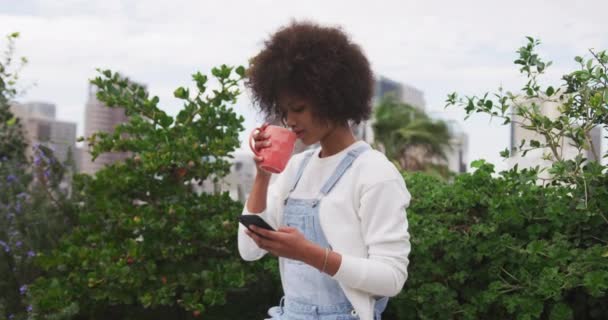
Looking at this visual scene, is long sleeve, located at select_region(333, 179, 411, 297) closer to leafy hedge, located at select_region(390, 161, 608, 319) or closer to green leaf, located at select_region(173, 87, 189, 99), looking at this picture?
A: leafy hedge, located at select_region(390, 161, 608, 319)

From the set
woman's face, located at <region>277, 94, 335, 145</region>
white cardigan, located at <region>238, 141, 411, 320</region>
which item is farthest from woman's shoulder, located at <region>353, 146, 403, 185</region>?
woman's face, located at <region>277, 94, 335, 145</region>

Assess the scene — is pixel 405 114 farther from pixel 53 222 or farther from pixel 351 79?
pixel 351 79

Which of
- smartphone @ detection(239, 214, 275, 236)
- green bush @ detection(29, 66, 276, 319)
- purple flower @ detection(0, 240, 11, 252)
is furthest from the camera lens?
purple flower @ detection(0, 240, 11, 252)

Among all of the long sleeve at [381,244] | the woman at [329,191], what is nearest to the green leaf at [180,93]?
the woman at [329,191]

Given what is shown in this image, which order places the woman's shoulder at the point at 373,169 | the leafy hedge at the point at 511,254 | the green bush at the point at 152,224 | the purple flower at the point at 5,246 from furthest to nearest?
the purple flower at the point at 5,246 → the green bush at the point at 152,224 → the leafy hedge at the point at 511,254 → the woman's shoulder at the point at 373,169

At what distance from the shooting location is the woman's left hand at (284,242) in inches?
53.1

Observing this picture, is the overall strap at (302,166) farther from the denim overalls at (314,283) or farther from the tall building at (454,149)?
the tall building at (454,149)

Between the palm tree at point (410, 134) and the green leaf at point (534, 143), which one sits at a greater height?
the palm tree at point (410, 134)

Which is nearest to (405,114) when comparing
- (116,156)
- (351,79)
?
(116,156)

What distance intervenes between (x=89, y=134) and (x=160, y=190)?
522 millimetres

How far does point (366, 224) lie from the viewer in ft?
4.90

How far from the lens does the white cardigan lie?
4.69 ft

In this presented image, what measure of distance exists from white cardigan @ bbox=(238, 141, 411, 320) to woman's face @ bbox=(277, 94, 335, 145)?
8cm

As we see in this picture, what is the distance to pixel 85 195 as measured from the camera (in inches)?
135
